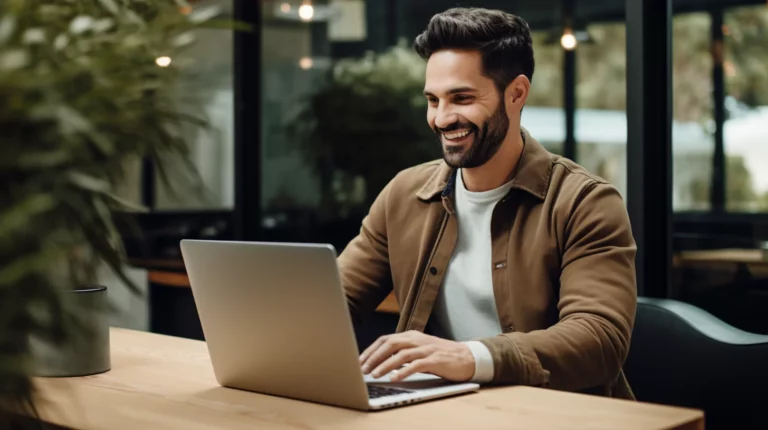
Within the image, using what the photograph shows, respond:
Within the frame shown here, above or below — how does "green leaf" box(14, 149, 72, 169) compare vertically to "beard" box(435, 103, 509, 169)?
below

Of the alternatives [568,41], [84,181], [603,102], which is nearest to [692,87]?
[603,102]

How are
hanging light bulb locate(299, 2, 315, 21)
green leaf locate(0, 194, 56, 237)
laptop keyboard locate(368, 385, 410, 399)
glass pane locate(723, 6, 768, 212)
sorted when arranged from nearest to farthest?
green leaf locate(0, 194, 56, 237)
laptop keyboard locate(368, 385, 410, 399)
glass pane locate(723, 6, 768, 212)
hanging light bulb locate(299, 2, 315, 21)

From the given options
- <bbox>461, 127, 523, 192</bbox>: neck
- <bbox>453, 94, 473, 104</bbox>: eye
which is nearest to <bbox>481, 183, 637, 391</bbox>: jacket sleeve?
<bbox>461, 127, 523, 192</bbox>: neck

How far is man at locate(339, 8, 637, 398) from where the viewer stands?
195 centimetres

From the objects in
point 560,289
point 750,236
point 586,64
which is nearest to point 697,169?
point 750,236

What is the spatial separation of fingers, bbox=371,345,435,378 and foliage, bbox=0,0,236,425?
71 cm

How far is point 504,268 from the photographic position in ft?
6.86

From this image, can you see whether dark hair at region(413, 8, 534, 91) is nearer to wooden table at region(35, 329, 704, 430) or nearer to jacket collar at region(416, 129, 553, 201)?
jacket collar at region(416, 129, 553, 201)

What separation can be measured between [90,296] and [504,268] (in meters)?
1.08

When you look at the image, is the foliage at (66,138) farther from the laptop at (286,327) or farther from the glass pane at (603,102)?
the glass pane at (603,102)

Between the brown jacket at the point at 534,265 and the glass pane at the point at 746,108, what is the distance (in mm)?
1054

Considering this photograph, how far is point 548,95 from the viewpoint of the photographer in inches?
137

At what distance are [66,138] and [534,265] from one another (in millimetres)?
1374

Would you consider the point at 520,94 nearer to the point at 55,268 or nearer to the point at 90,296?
the point at 90,296
